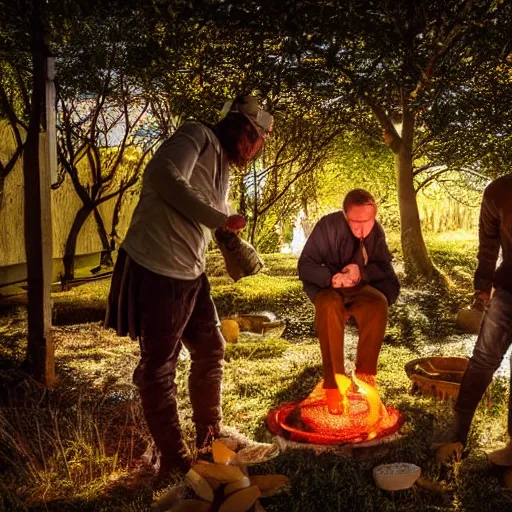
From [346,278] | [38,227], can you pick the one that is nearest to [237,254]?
[346,278]

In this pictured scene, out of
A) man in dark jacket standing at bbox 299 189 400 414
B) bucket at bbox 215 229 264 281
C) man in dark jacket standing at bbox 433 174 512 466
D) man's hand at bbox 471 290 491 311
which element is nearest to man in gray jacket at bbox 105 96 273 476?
bucket at bbox 215 229 264 281

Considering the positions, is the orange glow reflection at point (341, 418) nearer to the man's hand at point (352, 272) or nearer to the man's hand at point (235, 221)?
the man's hand at point (352, 272)

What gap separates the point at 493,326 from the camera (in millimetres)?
3984

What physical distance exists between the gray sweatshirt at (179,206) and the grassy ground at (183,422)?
1207 millimetres

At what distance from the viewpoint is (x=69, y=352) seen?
705cm

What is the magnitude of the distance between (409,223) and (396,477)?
898cm

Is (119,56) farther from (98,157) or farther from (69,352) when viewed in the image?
(69,352)

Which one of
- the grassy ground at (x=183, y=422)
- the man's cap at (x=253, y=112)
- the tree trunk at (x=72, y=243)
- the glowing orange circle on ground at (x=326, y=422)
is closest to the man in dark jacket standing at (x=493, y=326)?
the grassy ground at (x=183, y=422)

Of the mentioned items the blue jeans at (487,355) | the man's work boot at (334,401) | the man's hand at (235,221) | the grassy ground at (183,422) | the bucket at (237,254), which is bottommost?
the grassy ground at (183,422)

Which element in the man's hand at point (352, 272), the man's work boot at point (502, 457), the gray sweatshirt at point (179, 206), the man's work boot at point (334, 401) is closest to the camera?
the gray sweatshirt at point (179, 206)

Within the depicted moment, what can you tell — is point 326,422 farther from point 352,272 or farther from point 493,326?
point 493,326

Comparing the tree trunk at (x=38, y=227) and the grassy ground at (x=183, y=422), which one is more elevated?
the tree trunk at (x=38, y=227)

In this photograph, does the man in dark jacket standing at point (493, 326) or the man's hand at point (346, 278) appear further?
the man's hand at point (346, 278)

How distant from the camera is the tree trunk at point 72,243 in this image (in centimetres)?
1182
